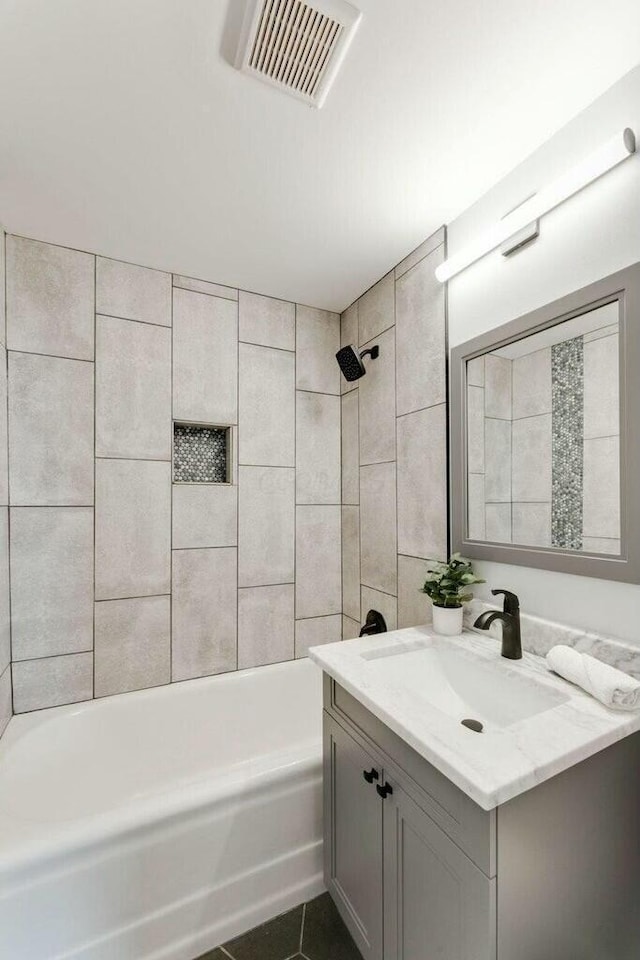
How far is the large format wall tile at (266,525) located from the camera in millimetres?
2297

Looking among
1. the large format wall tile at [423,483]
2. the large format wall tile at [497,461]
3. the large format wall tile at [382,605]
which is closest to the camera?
the large format wall tile at [497,461]

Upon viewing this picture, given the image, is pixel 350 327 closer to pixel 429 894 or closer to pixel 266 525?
pixel 266 525

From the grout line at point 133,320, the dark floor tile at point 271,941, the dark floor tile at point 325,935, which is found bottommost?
the dark floor tile at point 271,941

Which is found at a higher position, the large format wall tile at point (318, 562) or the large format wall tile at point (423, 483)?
the large format wall tile at point (423, 483)

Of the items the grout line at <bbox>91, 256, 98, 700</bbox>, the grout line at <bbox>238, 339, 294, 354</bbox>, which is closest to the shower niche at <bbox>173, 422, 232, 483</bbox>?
the grout line at <bbox>91, 256, 98, 700</bbox>

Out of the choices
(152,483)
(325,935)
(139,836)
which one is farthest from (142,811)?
(152,483)

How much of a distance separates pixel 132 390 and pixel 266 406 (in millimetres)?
672

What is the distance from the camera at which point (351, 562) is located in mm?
2471

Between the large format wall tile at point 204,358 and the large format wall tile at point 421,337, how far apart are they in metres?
0.86

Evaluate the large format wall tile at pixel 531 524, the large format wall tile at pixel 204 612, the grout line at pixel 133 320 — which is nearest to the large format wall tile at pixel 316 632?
the large format wall tile at pixel 204 612

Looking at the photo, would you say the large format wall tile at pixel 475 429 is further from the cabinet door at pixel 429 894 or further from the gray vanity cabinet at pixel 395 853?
the cabinet door at pixel 429 894

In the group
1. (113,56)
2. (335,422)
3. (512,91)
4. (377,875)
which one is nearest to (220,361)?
(335,422)

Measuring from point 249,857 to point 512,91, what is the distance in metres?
2.41

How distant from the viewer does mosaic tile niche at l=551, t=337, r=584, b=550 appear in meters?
1.25
